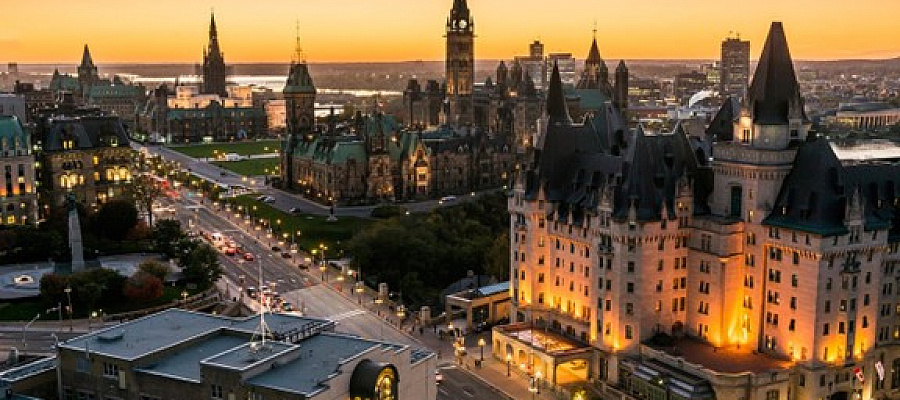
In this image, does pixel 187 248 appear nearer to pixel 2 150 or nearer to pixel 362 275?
pixel 362 275

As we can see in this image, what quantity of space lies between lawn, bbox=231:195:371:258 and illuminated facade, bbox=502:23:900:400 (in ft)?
186

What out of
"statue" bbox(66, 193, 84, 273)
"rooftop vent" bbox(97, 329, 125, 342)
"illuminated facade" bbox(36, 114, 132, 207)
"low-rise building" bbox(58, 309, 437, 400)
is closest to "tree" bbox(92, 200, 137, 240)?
"illuminated facade" bbox(36, 114, 132, 207)

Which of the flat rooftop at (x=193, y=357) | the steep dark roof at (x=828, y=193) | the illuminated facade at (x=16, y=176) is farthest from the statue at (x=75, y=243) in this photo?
the steep dark roof at (x=828, y=193)

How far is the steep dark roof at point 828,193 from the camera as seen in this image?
82.9 metres

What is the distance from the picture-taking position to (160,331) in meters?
73.6

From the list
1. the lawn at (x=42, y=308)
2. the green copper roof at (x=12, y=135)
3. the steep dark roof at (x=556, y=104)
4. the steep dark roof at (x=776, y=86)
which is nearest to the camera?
the steep dark roof at (x=776, y=86)

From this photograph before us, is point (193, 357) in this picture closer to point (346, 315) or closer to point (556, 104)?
point (346, 315)

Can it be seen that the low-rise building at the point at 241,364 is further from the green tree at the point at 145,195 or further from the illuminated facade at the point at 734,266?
the green tree at the point at 145,195

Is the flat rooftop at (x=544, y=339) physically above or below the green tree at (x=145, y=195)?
below

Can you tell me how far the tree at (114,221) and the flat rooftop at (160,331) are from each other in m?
63.2

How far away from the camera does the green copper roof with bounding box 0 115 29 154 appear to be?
136000mm

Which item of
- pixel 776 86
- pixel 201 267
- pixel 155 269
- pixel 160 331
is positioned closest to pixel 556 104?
pixel 776 86

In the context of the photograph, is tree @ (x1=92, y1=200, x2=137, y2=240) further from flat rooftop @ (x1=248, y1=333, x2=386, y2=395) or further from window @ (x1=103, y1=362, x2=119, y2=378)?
flat rooftop @ (x1=248, y1=333, x2=386, y2=395)

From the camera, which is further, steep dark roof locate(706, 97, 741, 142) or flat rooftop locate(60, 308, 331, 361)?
steep dark roof locate(706, 97, 741, 142)
